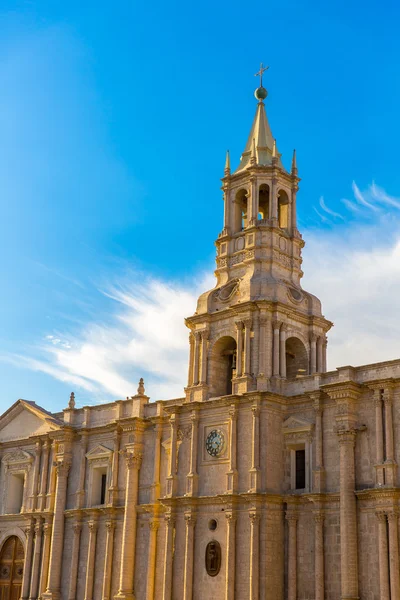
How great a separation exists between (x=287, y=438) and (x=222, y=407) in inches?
145

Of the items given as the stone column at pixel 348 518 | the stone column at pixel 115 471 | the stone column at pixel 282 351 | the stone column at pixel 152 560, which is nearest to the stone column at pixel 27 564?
the stone column at pixel 115 471

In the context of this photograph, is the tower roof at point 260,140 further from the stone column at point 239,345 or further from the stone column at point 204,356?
the stone column at point 204,356

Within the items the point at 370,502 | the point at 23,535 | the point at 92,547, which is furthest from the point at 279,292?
the point at 23,535

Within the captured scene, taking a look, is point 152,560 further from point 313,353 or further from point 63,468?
point 313,353

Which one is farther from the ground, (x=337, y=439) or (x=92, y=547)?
(x=337, y=439)

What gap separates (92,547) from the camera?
44.2 metres

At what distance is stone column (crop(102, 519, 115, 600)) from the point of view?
42.2m

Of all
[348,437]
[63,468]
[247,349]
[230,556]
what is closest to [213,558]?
[230,556]

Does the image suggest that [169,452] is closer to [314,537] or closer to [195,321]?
[195,321]

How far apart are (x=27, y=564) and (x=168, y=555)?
12722 mm

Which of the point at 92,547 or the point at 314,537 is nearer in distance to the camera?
the point at 314,537

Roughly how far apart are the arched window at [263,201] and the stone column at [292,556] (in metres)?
16.5

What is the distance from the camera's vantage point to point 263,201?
147 feet

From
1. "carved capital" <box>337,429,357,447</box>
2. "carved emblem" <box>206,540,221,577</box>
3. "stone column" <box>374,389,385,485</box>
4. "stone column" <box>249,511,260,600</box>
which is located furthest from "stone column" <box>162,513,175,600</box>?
"stone column" <box>374,389,385,485</box>
